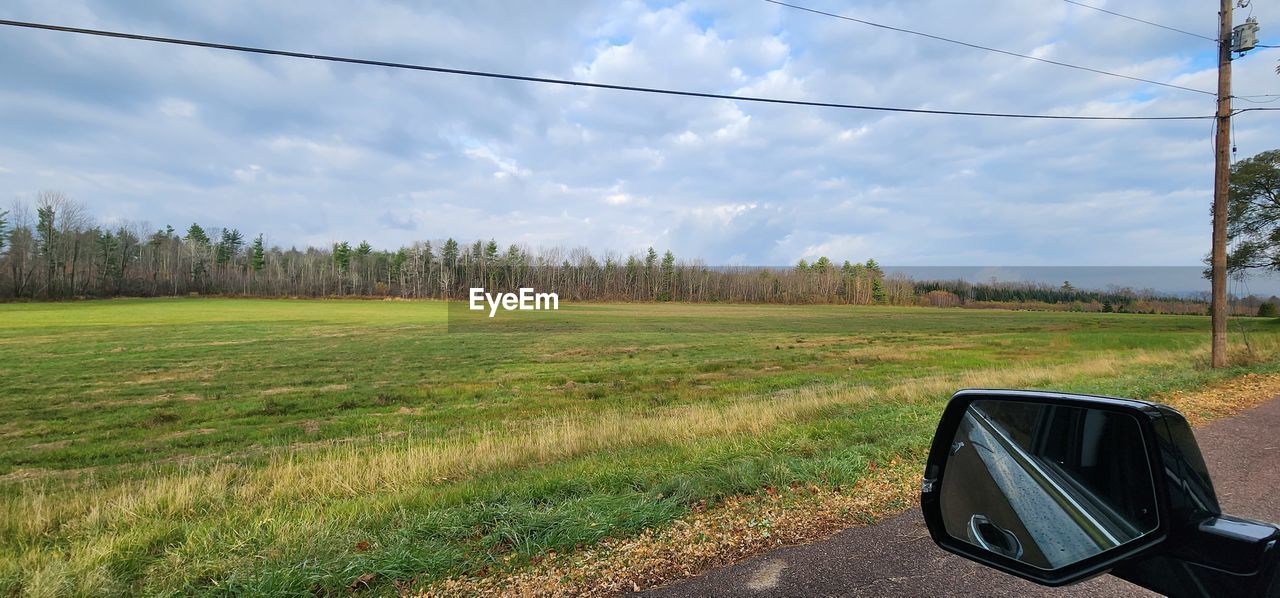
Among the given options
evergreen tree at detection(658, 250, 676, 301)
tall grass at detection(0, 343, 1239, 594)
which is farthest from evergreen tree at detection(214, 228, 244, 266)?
tall grass at detection(0, 343, 1239, 594)

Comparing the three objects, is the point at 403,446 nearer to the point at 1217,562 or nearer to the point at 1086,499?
the point at 1086,499

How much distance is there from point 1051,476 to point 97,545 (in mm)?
6581

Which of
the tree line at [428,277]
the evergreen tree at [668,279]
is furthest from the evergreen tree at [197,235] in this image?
the evergreen tree at [668,279]

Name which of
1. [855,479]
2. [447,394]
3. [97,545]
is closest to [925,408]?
[855,479]

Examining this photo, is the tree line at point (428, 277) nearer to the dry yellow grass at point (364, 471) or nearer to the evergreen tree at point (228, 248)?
the evergreen tree at point (228, 248)

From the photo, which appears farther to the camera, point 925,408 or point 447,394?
point 447,394

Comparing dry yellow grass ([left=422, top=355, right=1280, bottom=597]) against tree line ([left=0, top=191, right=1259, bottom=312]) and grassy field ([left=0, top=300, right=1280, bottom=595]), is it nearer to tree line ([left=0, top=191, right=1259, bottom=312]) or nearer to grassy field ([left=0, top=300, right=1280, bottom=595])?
grassy field ([left=0, top=300, right=1280, bottom=595])

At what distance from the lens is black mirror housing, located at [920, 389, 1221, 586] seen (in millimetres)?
Answer: 1452

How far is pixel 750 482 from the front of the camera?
17.1 ft

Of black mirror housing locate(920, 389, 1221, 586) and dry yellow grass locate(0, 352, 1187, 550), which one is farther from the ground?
black mirror housing locate(920, 389, 1221, 586)

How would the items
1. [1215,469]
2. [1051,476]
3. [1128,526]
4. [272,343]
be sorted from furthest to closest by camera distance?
1. [272,343]
2. [1215,469]
3. [1051,476]
4. [1128,526]

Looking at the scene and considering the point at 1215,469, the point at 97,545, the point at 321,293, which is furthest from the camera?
the point at 321,293

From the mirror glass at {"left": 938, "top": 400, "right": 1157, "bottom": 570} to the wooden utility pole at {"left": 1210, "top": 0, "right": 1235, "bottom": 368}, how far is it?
62.2 feet

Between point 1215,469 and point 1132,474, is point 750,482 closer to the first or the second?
point 1132,474
